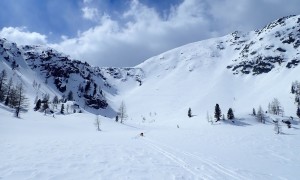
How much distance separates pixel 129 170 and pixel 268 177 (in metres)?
8.58

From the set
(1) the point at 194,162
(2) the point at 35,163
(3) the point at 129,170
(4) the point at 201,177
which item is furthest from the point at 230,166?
(2) the point at 35,163

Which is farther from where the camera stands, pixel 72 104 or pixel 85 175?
pixel 72 104

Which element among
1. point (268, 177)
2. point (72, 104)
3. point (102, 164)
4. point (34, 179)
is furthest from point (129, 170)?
point (72, 104)

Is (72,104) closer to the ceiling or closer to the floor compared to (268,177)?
closer to the ceiling

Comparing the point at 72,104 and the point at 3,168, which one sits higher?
the point at 72,104

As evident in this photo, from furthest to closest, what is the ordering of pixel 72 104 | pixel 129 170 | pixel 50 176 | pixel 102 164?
pixel 72 104 → pixel 102 164 → pixel 129 170 → pixel 50 176

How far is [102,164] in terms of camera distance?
55.6 feet

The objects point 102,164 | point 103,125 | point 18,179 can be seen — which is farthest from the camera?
point 103,125

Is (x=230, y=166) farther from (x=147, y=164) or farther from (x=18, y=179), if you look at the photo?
(x=18, y=179)

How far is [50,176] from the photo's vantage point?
516 inches

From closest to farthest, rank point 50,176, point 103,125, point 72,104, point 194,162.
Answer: point 50,176
point 194,162
point 103,125
point 72,104

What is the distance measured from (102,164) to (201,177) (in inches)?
269

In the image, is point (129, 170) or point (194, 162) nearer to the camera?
point (129, 170)

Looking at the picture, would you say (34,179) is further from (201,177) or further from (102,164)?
(201,177)
